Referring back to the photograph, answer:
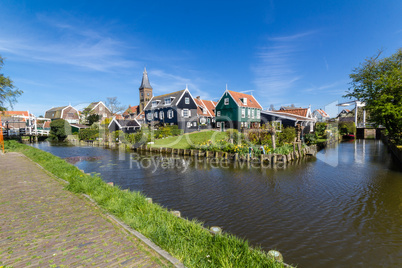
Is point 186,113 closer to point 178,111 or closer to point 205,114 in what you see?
point 178,111

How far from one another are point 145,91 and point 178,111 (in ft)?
114

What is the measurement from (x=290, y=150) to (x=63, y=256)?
2189cm

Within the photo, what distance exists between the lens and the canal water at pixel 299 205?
6.40 metres

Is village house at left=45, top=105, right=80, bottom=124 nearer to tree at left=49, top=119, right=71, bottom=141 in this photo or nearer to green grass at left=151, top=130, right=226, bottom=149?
tree at left=49, top=119, right=71, bottom=141

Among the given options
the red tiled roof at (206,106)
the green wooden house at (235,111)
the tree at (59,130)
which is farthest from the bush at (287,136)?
the tree at (59,130)

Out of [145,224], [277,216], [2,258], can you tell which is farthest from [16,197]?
[277,216]

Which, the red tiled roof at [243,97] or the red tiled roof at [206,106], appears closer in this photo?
the red tiled roof at [243,97]

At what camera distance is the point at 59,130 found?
53250mm

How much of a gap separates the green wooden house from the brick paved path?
38.3 metres

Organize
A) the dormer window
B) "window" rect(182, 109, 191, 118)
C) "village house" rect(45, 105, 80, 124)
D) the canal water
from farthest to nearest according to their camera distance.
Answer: "village house" rect(45, 105, 80, 124), the dormer window, "window" rect(182, 109, 191, 118), the canal water

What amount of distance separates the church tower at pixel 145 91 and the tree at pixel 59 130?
25954mm

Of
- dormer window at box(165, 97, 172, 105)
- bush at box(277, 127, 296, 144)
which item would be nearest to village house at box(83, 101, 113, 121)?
dormer window at box(165, 97, 172, 105)

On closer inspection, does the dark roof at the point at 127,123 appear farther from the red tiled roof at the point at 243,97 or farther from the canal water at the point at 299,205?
the canal water at the point at 299,205

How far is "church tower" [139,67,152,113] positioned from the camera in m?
74.4
